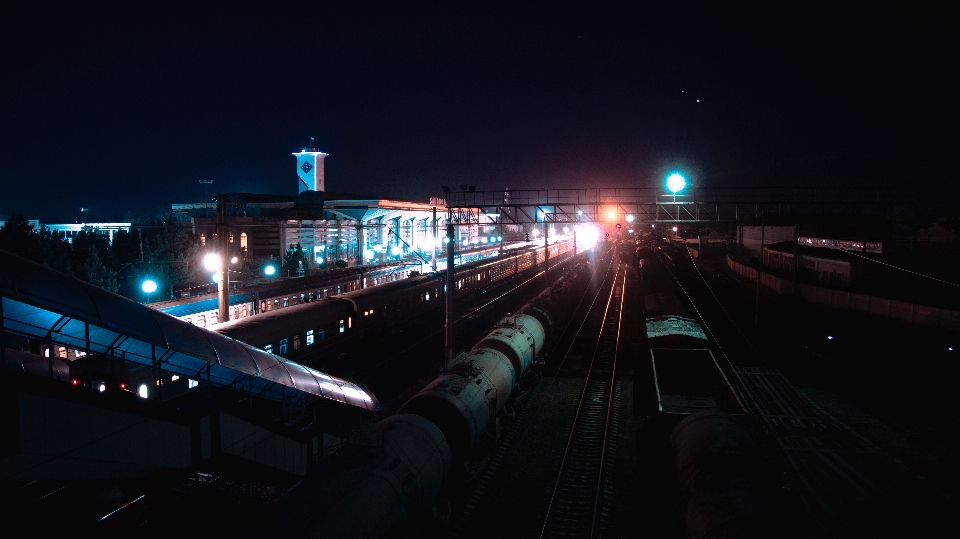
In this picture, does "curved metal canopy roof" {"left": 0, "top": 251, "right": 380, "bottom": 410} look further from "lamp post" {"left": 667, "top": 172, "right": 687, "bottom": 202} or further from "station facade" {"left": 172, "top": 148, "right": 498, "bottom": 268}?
"station facade" {"left": 172, "top": 148, "right": 498, "bottom": 268}

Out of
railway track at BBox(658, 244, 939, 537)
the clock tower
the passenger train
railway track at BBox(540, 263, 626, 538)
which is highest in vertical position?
the clock tower

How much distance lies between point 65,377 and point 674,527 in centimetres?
1152

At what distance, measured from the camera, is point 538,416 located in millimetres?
16766

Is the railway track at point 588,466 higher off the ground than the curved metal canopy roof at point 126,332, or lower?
lower

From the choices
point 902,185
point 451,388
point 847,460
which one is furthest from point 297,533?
point 902,185

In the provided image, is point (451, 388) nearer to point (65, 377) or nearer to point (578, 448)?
point (578, 448)

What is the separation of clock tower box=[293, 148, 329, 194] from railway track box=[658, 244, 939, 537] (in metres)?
93.7

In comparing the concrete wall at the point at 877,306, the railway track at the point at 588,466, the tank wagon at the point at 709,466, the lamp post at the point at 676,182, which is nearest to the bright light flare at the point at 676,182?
the lamp post at the point at 676,182

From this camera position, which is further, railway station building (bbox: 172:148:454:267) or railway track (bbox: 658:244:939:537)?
railway station building (bbox: 172:148:454:267)

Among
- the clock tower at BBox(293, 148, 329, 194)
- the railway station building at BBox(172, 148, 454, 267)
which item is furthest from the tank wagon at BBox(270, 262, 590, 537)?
the clock tower at BBox(293, 148, 329, 194)

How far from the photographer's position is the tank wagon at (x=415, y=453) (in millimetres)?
7242

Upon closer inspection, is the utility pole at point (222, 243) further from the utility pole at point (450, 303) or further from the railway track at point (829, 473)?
the railway track at point (829, 473)

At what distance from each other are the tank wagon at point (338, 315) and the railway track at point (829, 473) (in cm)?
1486

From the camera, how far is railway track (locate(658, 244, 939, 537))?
9992 millimetres
